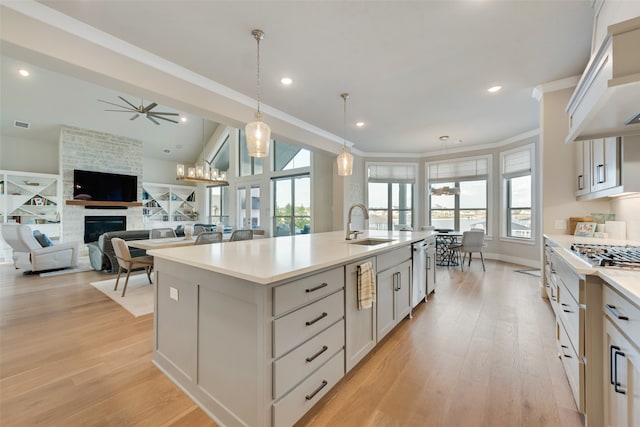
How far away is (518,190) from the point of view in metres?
5.93

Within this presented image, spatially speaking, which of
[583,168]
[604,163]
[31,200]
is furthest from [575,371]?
[31,200]

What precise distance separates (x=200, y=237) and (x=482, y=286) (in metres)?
4.39

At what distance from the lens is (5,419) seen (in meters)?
1.49

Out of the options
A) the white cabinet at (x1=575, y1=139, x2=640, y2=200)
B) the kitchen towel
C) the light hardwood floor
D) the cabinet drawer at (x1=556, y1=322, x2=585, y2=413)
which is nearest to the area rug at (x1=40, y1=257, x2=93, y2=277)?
the light hardwood floor

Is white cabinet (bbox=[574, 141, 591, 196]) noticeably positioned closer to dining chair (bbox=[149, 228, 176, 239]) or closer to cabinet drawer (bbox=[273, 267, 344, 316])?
cabinet drawer (bbox=[273, 267, 344, 316])

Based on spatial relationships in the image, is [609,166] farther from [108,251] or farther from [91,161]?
[91,161]

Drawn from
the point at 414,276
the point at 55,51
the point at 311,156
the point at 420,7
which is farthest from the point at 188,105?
the point at 311,156

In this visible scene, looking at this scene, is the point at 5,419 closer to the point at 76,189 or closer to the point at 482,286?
the point at 482,286

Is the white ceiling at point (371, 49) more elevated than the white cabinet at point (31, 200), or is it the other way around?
the white ceiling at point (371, 49)

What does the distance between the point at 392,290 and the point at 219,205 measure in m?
9.07

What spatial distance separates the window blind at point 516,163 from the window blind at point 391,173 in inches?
84.5

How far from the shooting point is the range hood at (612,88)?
41.9 inches

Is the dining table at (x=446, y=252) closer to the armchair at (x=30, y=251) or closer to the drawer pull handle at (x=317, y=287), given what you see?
the drawer pull handle at (x=317, y=287)

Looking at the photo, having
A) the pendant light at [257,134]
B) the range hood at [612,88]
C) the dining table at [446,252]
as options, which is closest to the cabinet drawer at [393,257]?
the pendant light at [257,134]
